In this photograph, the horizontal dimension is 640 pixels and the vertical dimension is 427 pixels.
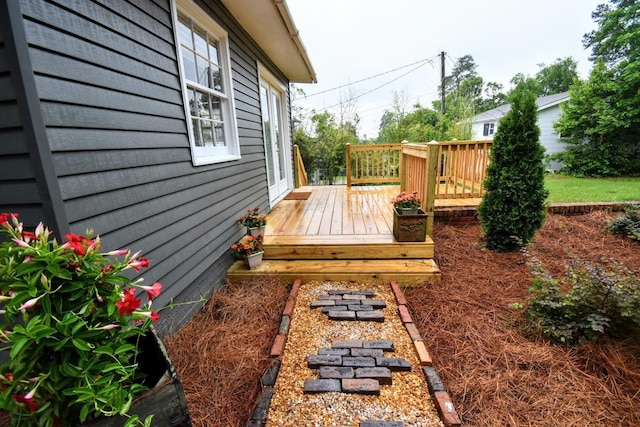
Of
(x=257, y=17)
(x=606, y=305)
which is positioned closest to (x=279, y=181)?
(x=257, y=17)

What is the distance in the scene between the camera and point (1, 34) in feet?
3.56

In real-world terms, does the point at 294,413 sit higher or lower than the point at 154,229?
lower

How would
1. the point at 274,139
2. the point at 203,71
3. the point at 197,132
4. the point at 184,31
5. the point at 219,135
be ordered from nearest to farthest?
1. the point at 184,31
2. the point at 197,132
3. the point at 203,71
4. the point at 219,135
5. the point at 274,139

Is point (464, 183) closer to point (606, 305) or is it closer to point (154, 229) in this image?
point (606, 305)

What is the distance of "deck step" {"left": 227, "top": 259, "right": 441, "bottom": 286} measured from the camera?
2.66 metres

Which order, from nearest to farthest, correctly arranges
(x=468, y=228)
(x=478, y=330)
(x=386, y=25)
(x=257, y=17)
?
(x=478, y=330), (x=257, y=17), (x=468, y=228), (x=386, y=25)

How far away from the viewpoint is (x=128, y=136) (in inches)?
65.6

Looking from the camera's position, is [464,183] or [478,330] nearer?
[478,330]

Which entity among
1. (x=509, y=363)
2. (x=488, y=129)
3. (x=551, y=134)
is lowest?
(x=509, y=363)

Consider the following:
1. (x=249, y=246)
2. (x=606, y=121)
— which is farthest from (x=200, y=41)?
(x=606, y=121)

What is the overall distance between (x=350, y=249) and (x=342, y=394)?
1567 millimetres

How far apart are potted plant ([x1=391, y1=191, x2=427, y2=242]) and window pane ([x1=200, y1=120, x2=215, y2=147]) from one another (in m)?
2.08

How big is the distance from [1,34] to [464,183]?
17.5ft

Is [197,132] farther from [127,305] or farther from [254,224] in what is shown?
[127,305]
